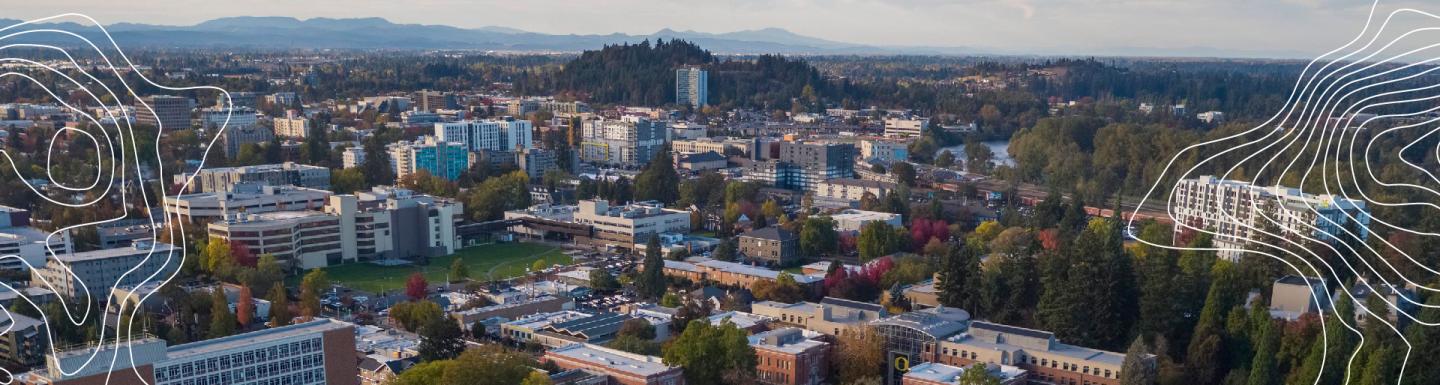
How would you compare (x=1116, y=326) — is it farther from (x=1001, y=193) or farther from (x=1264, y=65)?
(x=1264, y=65)

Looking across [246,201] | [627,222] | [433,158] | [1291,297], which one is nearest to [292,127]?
[433,158]

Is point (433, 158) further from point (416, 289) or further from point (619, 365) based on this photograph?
point (619, 365)

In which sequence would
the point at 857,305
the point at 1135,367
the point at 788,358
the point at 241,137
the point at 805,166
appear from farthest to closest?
the point at 241,137, the point at 805,166, the point at 857,305, the point at 788,358, the point at 1135,367

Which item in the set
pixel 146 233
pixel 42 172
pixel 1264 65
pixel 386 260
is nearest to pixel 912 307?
pixel 386 260

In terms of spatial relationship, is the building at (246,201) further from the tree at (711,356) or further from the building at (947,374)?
the building at (947,374)

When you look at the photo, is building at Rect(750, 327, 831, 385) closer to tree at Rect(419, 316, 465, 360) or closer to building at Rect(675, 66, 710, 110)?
tree at Rect(419, 316, 465, 360)

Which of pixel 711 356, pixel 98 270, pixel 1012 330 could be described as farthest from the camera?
pixel 98 270

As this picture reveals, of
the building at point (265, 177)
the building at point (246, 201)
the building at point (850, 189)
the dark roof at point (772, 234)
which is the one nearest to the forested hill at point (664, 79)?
the building at point (850, 189)
